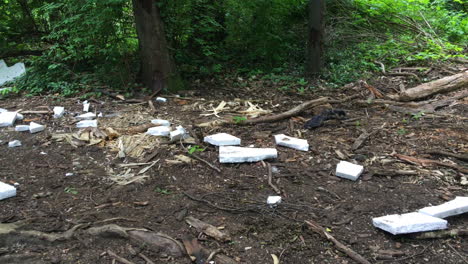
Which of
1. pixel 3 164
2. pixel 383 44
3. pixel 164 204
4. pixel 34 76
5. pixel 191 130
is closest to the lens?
pixel 164 204

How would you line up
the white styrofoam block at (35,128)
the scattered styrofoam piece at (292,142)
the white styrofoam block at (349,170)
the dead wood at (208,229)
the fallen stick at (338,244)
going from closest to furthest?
1. the fallen stick at (338,244)
2. the dead wood at (208,229)
3. the white styrofoam block at (349,170)
4. the scattered styrofoam piece at (292,142)
5. the white styrofoam block at (35,128)

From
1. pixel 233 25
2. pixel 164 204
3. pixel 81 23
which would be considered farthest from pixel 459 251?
pixel 81 23

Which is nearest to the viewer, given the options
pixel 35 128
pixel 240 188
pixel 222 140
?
pixel 240 188

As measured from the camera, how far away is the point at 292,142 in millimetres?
4789

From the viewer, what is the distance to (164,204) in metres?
3.57

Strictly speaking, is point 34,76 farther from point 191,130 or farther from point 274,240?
point 274,240

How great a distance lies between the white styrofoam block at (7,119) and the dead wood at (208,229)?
3991 millimetres

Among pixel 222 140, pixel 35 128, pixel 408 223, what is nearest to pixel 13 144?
pixel 35 128

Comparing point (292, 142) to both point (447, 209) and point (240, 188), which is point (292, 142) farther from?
point (447, 209)

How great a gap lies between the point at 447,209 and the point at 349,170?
105 centimetres

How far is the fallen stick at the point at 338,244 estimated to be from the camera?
2803 millimetres

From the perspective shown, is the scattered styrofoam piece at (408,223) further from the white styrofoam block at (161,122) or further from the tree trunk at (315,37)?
the tree trunk at (315,37)

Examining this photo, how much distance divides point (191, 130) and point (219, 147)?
759mm

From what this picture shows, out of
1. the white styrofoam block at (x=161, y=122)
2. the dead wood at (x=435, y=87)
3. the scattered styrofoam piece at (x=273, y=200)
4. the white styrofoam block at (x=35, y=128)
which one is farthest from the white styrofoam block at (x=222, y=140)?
the dead wood at (x=435, y=87)
